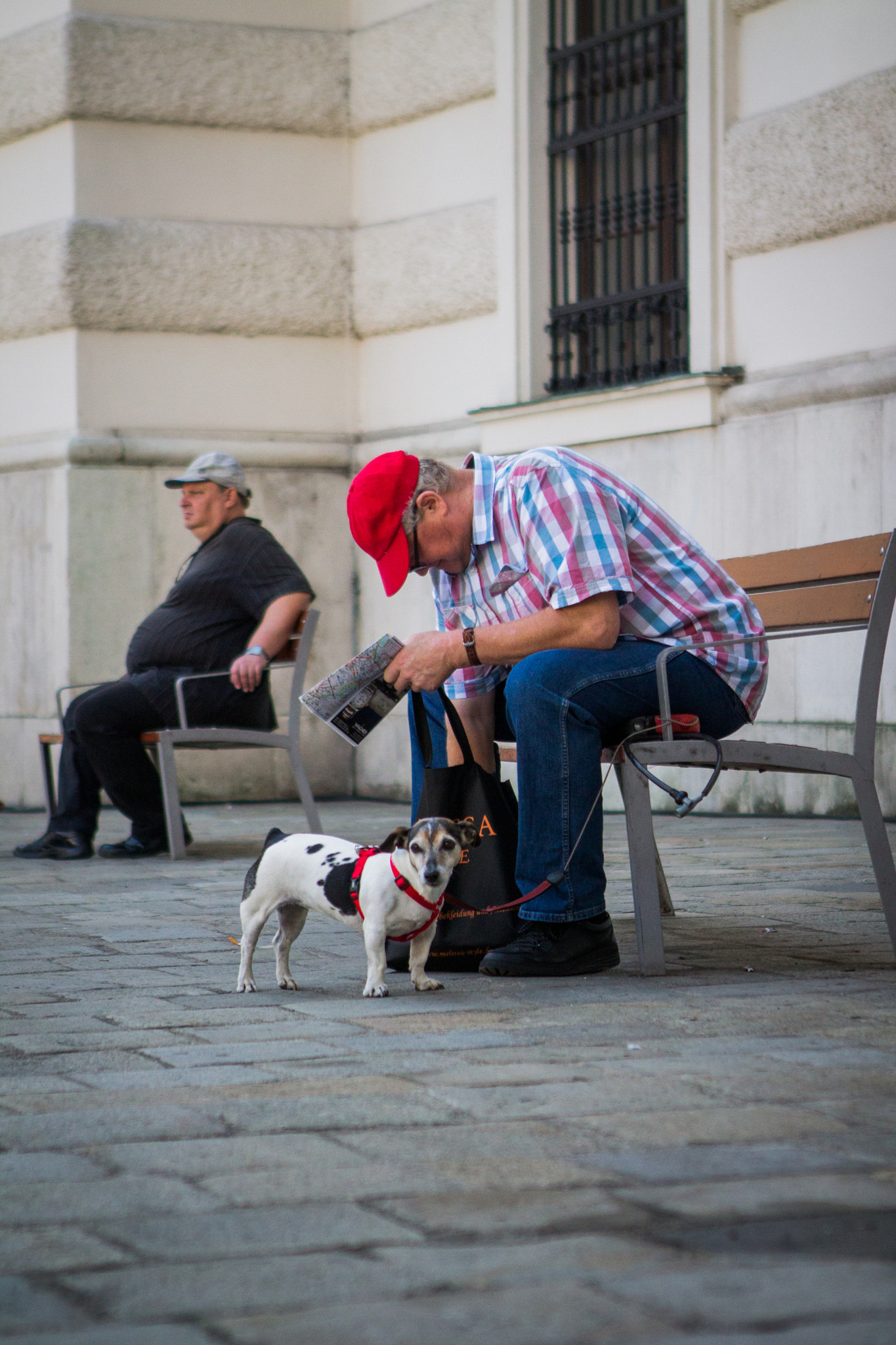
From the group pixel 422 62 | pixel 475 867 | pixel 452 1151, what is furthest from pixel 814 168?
pixel 452 1151

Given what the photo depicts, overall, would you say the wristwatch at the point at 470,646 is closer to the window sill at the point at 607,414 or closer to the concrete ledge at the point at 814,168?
the concrete ledge at the point at 814,168

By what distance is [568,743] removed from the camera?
4082 millimetres

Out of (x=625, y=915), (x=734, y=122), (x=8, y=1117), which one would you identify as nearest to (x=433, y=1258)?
(x=8, y=1117)

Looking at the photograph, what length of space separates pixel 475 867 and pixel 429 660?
503 mm

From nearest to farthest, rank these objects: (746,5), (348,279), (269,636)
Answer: (269,636) → (746,5) → (348,279)

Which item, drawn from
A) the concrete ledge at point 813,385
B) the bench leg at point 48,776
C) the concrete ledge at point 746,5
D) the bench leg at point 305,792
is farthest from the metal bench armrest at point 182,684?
the concrete ledge at point 746,5

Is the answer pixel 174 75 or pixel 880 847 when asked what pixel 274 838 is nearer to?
pixel 880 847

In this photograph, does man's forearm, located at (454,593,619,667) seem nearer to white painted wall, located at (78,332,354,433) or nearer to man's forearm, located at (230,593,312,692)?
man's forearm, located at (230,593,312,692)

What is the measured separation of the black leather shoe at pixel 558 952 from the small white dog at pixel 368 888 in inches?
7.5

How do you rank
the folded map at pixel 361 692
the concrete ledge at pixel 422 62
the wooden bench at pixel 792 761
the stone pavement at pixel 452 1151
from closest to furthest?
the stone pavement at pixel 452 1151 → the wooden bench at pixel 792 761 → the folded map at pixel 361 692 → the concrete ledge at pixel 422 62

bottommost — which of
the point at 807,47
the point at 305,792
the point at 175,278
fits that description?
the point at 305,792

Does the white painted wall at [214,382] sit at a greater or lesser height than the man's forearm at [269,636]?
greater

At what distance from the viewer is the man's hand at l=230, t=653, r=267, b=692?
285 inches

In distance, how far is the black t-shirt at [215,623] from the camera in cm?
744
